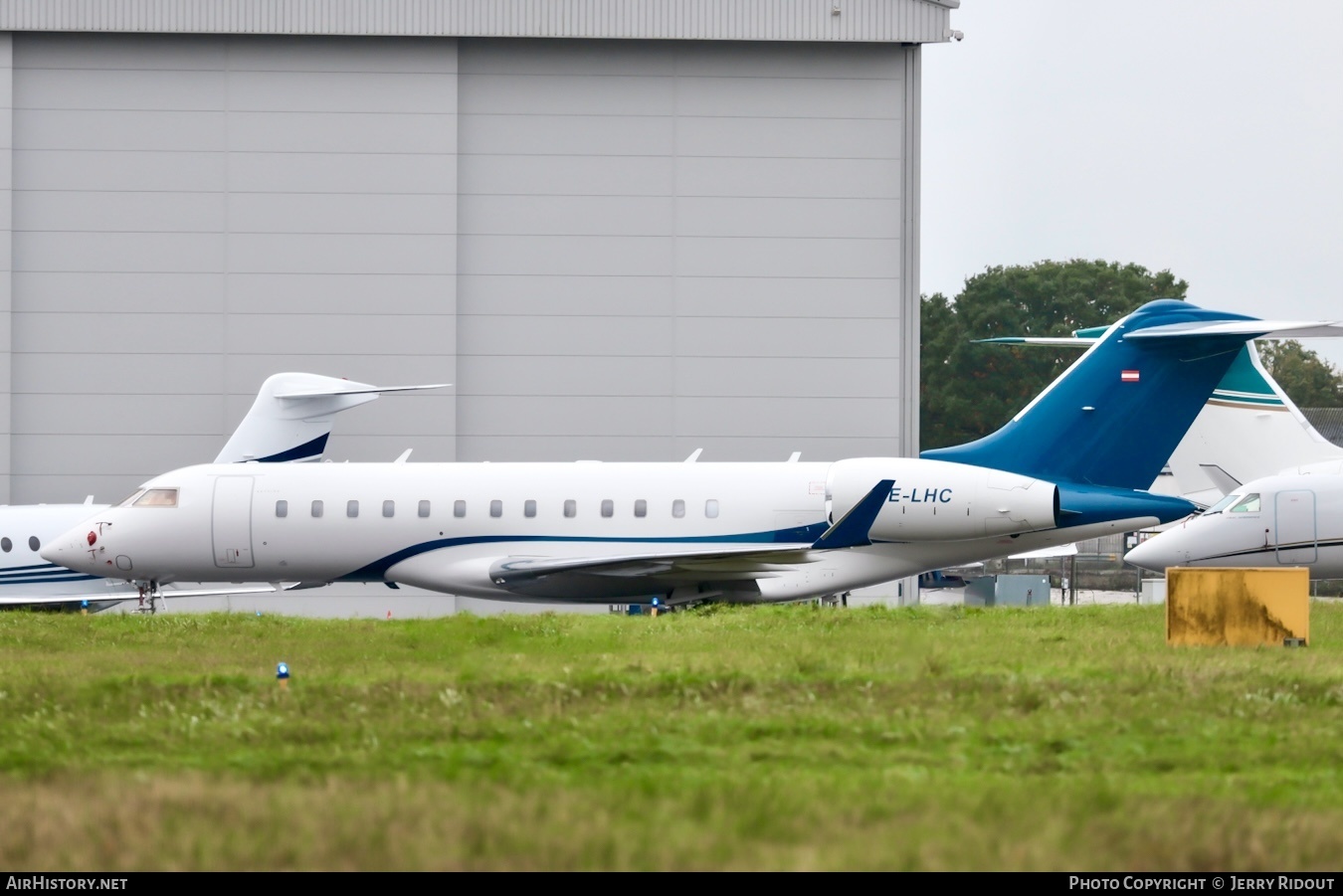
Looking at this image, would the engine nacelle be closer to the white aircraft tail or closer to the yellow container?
the yellow container

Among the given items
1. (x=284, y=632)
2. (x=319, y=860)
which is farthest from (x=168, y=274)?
(x=319, y=860)

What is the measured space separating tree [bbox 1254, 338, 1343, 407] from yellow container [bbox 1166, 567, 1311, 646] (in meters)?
88.6

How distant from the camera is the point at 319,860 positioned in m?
5.14

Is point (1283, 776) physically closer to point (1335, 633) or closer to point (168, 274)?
point (1335, 633)

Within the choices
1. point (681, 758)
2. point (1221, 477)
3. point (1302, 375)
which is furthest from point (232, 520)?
point (1302, 375)

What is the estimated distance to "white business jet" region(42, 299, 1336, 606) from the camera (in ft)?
69.2

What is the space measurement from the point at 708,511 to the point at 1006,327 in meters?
60.9

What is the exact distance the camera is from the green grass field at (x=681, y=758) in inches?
209

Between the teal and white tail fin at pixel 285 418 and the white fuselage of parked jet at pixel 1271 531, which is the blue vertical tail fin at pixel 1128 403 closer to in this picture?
the white fuselage of parked jet at pixel 1271 531

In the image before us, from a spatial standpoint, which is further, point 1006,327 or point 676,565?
point 1006,327

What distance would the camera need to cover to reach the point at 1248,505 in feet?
73.9

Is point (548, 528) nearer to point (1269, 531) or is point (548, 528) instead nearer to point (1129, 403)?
point (1129, 403)
